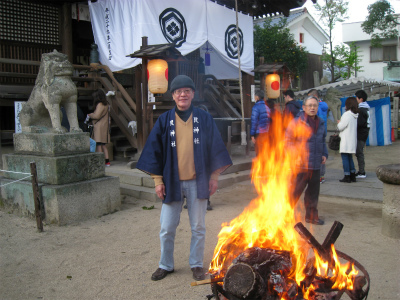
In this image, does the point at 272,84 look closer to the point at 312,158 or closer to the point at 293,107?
the point at 293,107

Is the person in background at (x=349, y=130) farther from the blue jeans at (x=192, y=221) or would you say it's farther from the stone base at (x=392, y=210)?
the blue jeans at (x=192, y=221)

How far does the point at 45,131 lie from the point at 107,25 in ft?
16.9

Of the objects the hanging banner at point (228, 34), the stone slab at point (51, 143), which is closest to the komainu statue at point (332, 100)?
the hanging banner at point (228, 34)

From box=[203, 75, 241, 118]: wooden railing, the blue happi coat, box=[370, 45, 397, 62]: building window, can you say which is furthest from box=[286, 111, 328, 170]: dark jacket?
box=[370, 45, 397, 62]: building window

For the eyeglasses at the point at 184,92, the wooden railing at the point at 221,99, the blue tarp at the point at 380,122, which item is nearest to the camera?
the eyeglasses at the point at 184,92

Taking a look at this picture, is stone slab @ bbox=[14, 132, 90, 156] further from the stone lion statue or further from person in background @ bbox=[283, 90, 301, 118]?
person in background @ bbox=[283, 90, 301, 118]

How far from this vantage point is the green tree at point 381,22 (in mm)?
22578

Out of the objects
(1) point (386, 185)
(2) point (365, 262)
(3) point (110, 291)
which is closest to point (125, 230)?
(3) point (110, 291)

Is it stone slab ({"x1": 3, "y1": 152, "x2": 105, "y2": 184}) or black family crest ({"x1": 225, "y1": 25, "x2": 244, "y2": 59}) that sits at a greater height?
black family crest ({"x1": 225, "y1": 25, "x2": 244, "y2": 59})

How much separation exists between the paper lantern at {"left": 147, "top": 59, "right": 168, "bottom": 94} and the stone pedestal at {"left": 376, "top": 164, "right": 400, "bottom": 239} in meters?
4.93

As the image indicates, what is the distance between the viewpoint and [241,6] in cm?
1235

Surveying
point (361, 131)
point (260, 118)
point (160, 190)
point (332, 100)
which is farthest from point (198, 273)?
point (332, 100)

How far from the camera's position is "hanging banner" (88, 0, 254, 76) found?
9492mm

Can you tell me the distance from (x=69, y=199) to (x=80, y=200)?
20 centimetres
